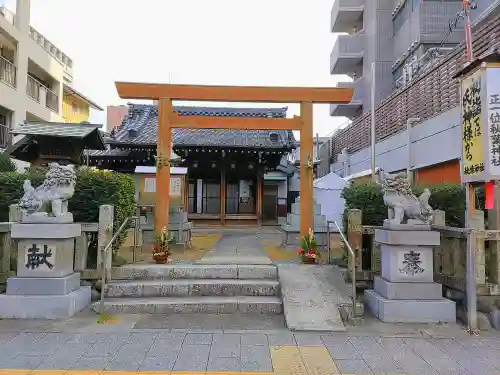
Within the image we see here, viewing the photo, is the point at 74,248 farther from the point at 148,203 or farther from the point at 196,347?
the point at 148,203

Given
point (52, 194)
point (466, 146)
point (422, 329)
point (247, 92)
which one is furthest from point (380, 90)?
Result: point (52, 194)

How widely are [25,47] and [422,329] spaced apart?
22.3 m

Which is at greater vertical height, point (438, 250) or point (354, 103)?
point (354, 103)

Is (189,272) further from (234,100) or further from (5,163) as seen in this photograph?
(5,163)

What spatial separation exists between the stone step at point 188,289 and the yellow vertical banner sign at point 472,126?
3723 mm

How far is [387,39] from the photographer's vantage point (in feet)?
69.7

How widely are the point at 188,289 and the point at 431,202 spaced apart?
5.06m

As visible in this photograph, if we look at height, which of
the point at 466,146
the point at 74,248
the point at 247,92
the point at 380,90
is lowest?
the point at 74,248

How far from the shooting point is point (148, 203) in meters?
11.1

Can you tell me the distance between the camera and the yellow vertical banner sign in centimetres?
509

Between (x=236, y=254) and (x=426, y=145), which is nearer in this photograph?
(x=236, y=254)

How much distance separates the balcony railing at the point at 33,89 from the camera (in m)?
19.5

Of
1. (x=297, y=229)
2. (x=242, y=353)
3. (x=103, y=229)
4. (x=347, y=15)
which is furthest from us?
(x=347, y=15)

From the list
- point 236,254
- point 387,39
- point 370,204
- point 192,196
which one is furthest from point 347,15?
point 236,254
